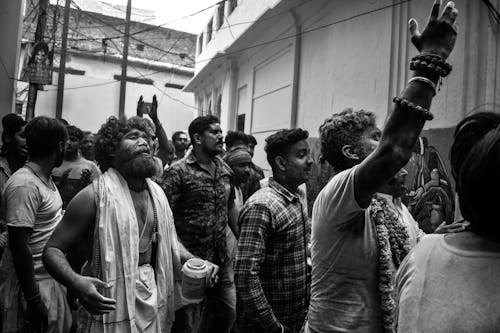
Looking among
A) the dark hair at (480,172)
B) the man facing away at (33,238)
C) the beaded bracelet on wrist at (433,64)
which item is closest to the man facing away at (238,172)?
the man facing away at (33,238)

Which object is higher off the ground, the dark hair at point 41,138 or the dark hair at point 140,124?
the dark hair at point 140,124

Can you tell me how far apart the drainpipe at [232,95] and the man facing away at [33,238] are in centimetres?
1307

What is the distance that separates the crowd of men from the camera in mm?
1156

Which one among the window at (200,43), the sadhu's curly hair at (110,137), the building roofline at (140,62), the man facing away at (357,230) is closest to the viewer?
the man facing away at (357,230)

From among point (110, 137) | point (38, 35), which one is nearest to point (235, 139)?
point (110, 137)

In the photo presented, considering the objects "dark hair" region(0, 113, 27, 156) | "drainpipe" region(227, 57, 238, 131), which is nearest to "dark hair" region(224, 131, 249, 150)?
"dark hair" region(0, 113, 27, 156)

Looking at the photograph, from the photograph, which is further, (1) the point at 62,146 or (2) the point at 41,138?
(1) the point at 62,146

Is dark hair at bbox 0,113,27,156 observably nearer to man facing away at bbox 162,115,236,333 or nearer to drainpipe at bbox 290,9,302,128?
man facing away at bbox 162,115,236,333

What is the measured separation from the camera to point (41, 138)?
304cm

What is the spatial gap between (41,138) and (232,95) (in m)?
13.4

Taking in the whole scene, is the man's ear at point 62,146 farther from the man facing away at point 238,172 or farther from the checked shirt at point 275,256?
the man facing away at point 238,172

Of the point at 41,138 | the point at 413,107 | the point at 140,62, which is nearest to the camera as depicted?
the point at 413,107

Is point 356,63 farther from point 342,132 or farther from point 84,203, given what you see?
point 84,203

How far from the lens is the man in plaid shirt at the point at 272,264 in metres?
2.48
